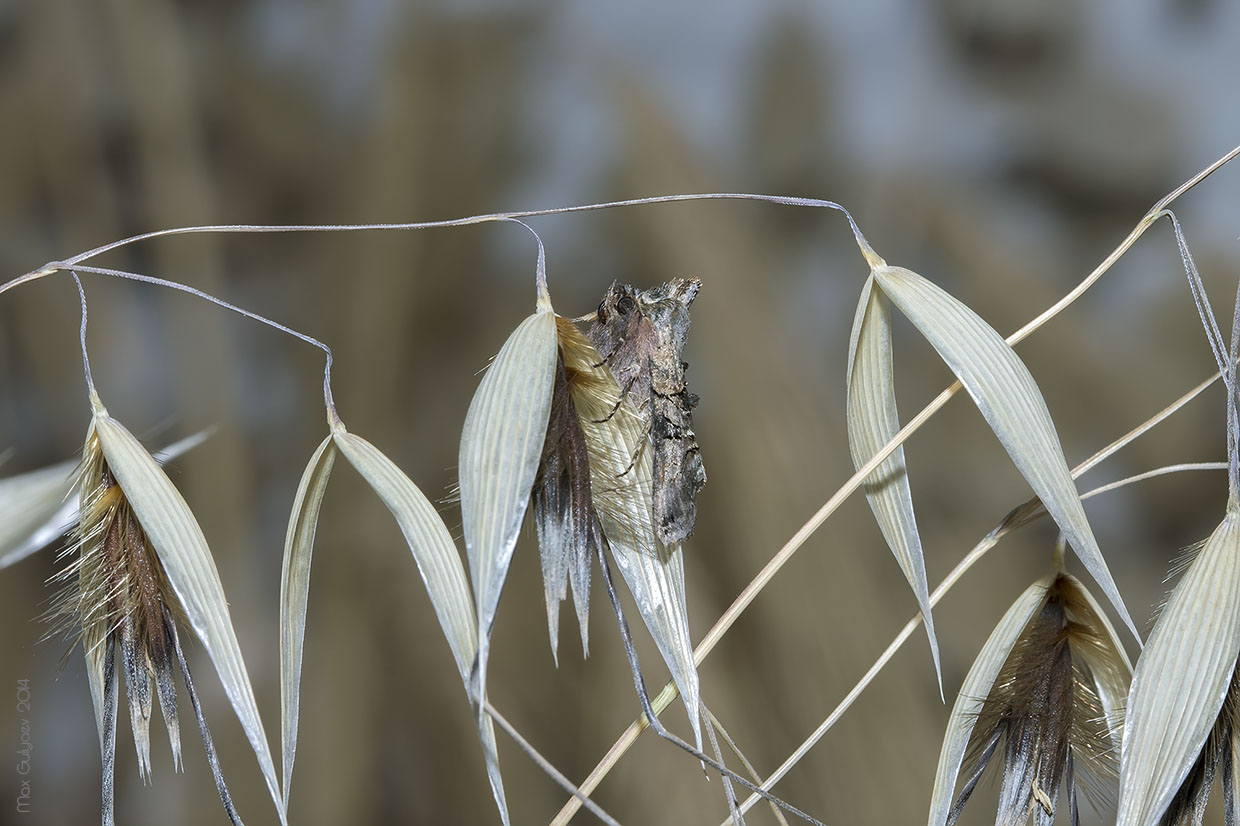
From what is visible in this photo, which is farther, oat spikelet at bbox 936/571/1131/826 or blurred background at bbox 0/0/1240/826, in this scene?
blurred background at bbox 0/0/1240/826

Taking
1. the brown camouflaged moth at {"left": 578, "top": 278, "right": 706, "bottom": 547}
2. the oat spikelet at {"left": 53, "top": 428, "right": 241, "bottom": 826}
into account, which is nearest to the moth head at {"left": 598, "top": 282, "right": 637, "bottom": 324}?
the brown camouflaged moth at {"left": 578, "top": 278, "right": 706, "bottom": 547}

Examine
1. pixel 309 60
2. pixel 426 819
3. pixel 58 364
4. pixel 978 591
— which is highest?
pixel 309 60

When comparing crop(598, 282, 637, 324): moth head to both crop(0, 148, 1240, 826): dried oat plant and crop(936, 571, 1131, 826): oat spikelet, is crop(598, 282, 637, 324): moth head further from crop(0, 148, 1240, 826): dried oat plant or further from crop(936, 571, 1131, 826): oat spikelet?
crop(936, 571, 1131, 826): oat spikelet

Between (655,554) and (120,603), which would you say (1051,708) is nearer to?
(655,554)

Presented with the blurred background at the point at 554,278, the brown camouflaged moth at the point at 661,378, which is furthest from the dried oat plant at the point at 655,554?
the blurred background at the point at 554,278

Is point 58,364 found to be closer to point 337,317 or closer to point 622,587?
point 337,317

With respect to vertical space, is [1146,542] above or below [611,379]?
below

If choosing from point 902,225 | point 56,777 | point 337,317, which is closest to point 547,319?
point 337,317

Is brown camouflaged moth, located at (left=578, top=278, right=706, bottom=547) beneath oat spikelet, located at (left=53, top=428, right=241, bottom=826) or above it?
above
